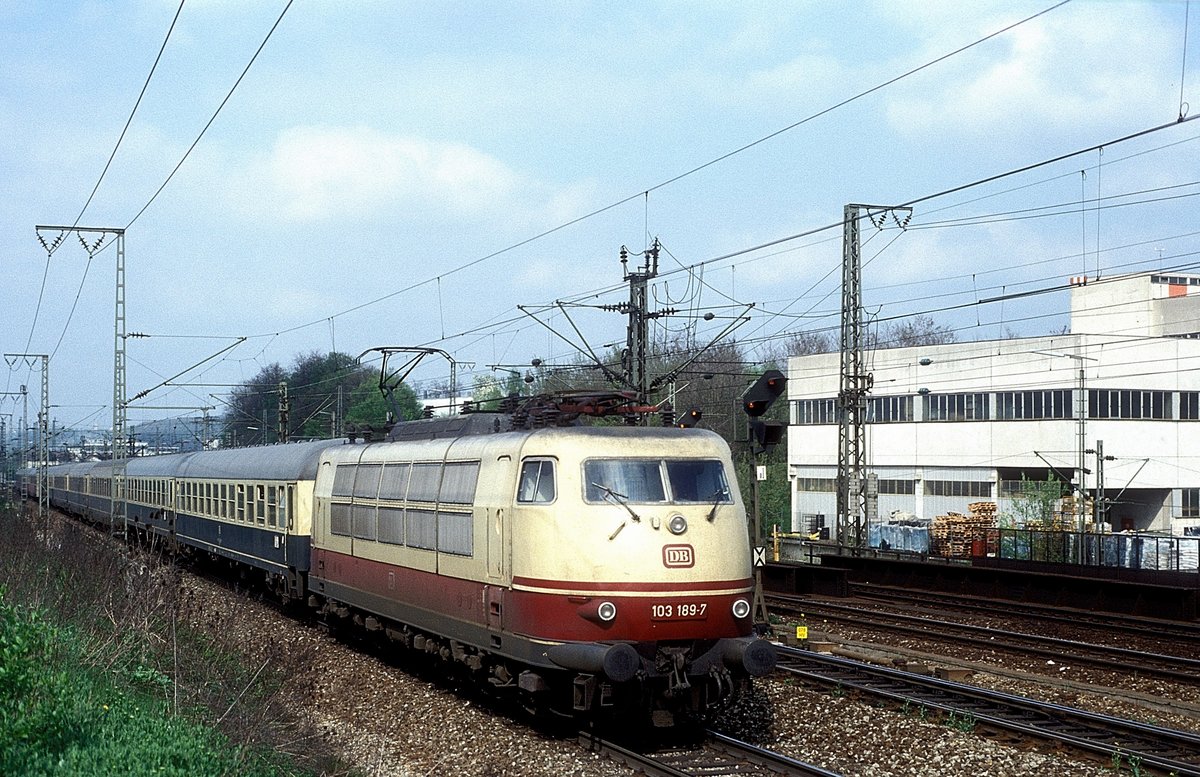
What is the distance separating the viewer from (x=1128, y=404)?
54.8 m

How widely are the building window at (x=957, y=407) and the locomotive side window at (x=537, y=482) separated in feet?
160

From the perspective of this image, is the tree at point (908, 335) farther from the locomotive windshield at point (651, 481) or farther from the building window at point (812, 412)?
the locomotive windshield at point (651, 481)

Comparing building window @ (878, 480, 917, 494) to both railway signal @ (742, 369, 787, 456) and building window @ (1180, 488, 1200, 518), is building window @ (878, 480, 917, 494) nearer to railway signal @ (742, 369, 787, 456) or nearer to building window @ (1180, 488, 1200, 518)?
building window @ (1180, 488, 1200, 518)

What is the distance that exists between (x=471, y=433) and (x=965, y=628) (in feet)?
37.1

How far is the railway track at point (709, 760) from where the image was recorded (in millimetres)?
11062

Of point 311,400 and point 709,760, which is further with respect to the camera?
point 311,400

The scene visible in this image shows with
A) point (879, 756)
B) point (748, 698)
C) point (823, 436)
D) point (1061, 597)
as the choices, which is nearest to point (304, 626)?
point (748, 698)

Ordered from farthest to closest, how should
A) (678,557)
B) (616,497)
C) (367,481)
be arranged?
(367,481)
(616,497)
(678,557)

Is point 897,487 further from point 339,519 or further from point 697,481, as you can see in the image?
point 697,481

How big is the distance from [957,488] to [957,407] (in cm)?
386

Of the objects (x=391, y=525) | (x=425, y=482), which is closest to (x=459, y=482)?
(x=425, y=482)

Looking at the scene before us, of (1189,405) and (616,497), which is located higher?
(1189,405)

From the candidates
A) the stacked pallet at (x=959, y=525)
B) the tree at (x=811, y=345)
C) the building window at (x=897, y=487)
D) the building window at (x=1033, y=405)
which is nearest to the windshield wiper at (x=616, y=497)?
the stacked pallet at (x=959, y=525)

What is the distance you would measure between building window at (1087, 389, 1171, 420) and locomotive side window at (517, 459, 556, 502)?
154 feet
